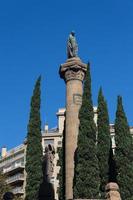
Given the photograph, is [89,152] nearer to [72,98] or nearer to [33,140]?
[72,98]

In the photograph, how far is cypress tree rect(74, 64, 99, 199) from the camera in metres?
27.7

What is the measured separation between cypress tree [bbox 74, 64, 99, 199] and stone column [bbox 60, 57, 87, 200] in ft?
1.15

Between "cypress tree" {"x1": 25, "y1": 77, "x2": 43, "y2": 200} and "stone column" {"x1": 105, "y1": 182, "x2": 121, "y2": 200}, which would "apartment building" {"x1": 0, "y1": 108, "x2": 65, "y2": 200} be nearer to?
"cypress tree" {"x1": 25, "y1": 77, "x2": 43, "y2": 200}

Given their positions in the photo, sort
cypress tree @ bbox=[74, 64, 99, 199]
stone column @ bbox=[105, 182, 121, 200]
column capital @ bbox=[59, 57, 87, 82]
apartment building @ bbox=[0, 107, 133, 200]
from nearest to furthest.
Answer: stone column @ bbox=[105, 182, 121, 200], cypress tree @ bbox=[74, 64, 99, 199], column capital @ bbox=[59, 57, 87, 82], apartment building @ bbox=[0, 107, 133, 200]

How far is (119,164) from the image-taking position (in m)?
31.5

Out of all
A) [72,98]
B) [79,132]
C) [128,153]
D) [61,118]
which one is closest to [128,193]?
[128,153]

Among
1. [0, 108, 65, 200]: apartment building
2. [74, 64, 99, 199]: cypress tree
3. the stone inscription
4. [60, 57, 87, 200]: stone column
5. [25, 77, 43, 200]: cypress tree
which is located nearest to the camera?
[74, 64, 99, 199]: cypress tree

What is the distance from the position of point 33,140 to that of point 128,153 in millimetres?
7321

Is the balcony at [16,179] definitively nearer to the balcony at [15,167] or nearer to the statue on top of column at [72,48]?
the balcony at [15,167]

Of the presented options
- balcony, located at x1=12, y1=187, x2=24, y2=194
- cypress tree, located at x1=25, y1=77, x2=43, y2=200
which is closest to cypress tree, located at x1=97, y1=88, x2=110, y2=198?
cypress tree, located at x1=25, y1=77, x2=43, y2=200

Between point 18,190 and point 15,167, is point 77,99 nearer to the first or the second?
point 18,190

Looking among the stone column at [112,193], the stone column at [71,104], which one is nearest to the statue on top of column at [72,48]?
the stone column at [71,104]

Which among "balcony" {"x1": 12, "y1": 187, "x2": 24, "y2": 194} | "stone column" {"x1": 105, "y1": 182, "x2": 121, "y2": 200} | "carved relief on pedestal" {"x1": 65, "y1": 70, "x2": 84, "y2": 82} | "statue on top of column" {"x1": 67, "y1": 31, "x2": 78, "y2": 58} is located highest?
"statue on top of column" {"x1": 67, "y1": 31, "x2": 78, "y2": 58}

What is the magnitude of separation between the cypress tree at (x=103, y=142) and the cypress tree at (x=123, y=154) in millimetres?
948
